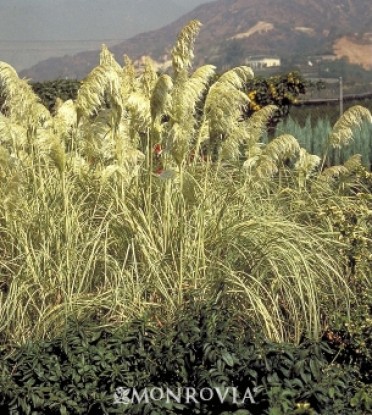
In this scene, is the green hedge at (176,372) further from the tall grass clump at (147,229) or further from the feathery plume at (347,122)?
the feathery plume at (347,122)

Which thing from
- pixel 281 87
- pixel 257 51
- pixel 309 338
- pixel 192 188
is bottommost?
pixel 257 51

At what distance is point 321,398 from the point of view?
3.23m

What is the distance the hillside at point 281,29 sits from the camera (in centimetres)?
2792

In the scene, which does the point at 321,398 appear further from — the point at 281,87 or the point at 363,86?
the point at 363,86

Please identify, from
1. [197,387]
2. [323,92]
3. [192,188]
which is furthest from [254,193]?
[323,92]

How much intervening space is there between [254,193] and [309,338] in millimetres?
1356

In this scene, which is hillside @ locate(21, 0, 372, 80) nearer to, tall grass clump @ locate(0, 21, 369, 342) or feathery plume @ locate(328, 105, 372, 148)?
feathery plume @ locate(328, 105, 372, 148)

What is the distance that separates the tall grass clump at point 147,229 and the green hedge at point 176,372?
29 centimetres

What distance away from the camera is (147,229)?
4.39 m

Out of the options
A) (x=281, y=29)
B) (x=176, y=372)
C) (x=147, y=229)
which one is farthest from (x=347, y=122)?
(x=281, y=29)

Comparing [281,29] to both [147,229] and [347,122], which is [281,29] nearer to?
[347,122]

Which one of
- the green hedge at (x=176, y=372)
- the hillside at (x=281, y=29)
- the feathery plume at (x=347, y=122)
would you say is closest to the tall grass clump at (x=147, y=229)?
the green hedge at (x=176, y=372)

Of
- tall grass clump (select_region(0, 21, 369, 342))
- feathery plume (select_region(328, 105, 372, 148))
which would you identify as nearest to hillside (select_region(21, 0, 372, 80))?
feathery plume (select_region(328, 105, 372, 148))

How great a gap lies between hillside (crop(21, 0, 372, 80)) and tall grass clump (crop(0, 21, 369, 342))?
63.7 ft
